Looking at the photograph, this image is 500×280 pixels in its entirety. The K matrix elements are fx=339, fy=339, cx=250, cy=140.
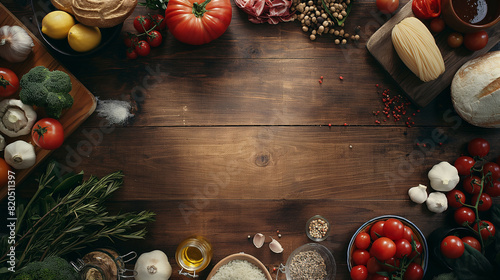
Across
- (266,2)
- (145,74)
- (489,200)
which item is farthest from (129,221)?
(489,200)

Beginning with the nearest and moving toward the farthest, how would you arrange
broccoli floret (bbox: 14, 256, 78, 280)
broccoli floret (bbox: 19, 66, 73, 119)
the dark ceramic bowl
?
broccoli floret (bbox: 14, 256, 78, 280), broccoli floret (bbox: 19, 66, 73, 119), the dark ceramic bowl

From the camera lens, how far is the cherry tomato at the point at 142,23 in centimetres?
148

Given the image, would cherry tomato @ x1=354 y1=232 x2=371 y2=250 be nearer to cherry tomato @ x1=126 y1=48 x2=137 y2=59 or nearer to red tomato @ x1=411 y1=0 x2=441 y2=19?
red tomato @ x1=411 y1=0 x2=441 y2=19

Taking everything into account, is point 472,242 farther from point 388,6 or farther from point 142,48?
point 142,48

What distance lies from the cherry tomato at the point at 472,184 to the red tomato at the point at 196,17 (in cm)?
129

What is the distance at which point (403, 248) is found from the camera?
1.42 meters

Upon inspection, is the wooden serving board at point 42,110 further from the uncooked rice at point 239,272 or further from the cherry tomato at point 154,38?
the uncooked rice at point 239,272

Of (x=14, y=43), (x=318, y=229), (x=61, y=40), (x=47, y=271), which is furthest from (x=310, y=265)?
(x=14, y=43)

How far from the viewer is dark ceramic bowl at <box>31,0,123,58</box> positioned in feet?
4.68

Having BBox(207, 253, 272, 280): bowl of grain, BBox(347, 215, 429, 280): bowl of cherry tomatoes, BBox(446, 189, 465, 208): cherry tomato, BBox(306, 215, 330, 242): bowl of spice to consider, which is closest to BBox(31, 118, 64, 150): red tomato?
BBox(207, 253, 272, 280): bowl of grain

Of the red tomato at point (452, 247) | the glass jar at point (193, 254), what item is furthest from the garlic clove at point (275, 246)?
the red tomato at point (452, 247)

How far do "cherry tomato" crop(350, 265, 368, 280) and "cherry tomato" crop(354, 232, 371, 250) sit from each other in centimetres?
8

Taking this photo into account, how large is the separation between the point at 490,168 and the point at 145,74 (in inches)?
64.0

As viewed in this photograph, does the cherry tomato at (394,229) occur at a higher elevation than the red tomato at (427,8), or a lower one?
lower
